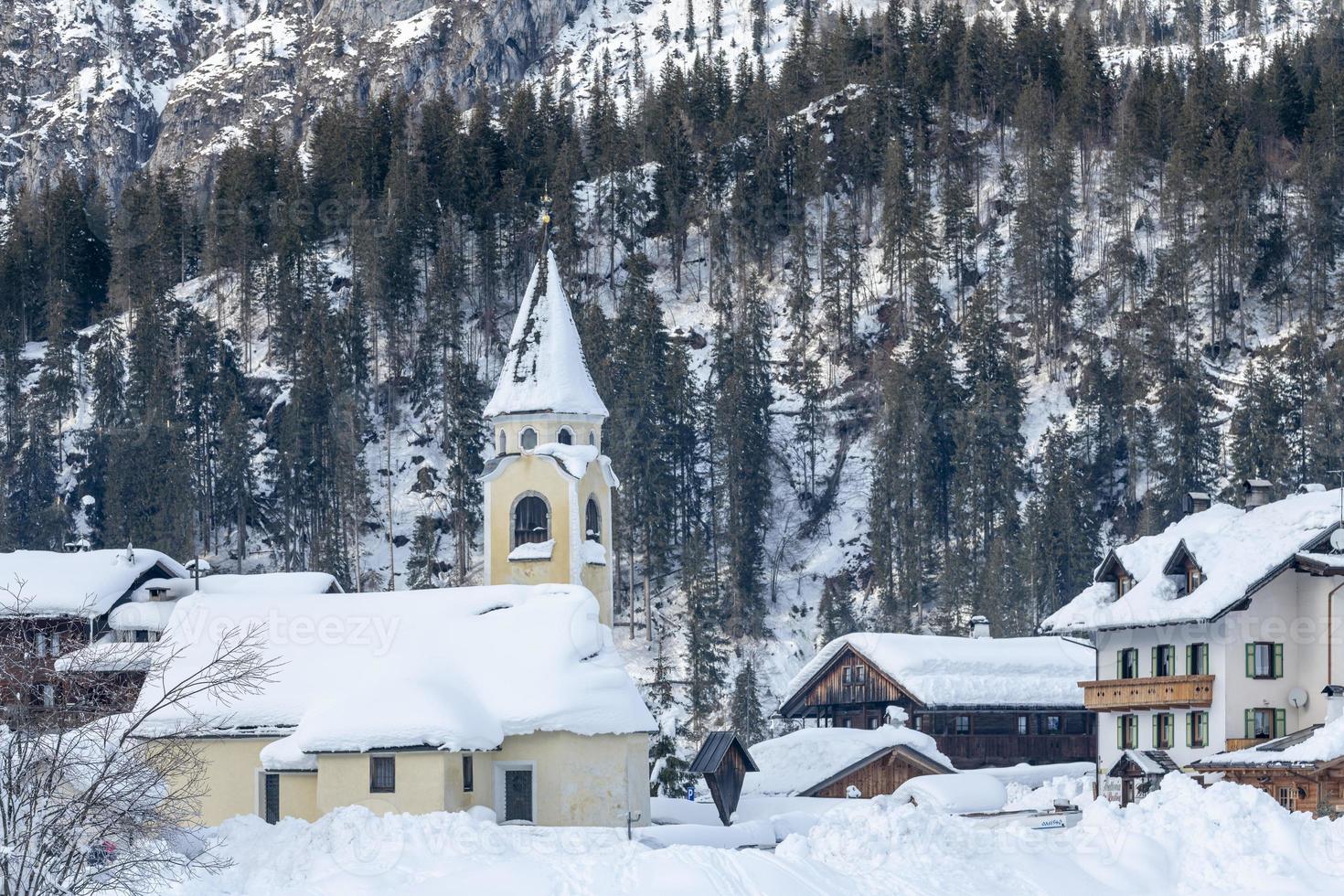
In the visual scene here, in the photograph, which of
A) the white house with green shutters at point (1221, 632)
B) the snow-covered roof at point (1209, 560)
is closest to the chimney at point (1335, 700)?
the white house with green shutters at point (1221, 632)

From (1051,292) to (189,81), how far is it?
11446 cm

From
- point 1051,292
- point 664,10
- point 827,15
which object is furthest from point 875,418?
point 664,10

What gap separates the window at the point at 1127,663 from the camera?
57.6 metres

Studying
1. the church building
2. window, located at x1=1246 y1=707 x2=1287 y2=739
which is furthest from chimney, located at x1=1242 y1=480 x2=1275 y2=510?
the church building

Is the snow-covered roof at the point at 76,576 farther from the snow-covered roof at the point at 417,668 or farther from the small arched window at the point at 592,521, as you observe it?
the small arched window at the point at 592,521

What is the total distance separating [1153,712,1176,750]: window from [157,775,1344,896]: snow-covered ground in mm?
18185

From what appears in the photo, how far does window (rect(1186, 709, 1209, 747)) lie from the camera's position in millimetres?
53719

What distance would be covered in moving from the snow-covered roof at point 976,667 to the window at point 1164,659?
10902mm

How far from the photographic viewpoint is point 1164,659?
56.3 m

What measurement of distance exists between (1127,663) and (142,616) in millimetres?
29073

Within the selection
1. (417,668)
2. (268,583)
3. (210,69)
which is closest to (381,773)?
(417,668)

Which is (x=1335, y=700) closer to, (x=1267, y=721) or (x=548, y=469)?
(x=1267, y=721)

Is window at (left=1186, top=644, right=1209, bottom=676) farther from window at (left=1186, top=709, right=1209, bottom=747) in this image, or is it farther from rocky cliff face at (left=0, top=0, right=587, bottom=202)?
rocky cliff face at (left=0, top=0, right=587, bottom=202)

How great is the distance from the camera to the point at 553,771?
44.6 metres
